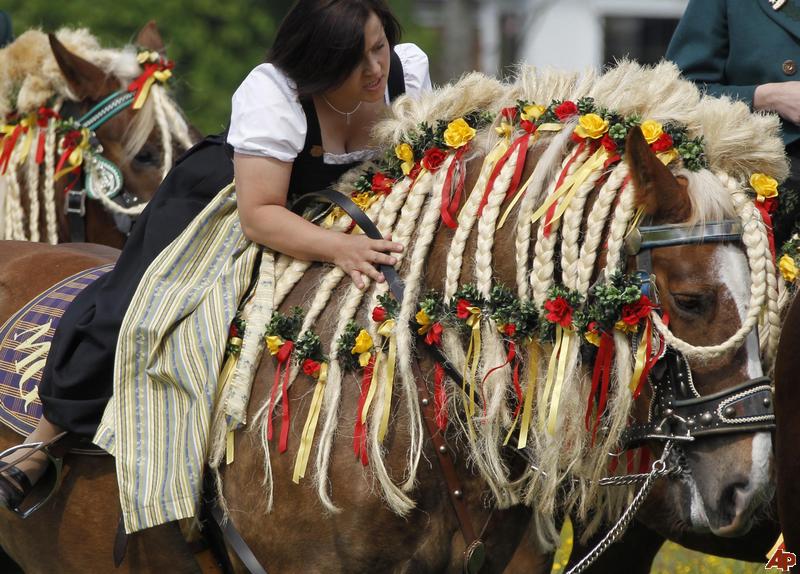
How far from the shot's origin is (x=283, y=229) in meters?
3.07

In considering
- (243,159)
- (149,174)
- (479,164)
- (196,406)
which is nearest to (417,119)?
(479,164)

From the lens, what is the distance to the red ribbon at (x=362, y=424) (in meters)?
2.88

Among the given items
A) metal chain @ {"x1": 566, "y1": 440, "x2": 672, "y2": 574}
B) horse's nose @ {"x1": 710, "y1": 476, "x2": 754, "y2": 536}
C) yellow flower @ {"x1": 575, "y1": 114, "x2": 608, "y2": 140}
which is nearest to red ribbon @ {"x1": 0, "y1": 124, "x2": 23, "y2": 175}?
yellow flower @ {"x1": 575, "y1": 114, "x2": 608, "y2": 140}

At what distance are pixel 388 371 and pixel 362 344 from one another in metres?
0.09

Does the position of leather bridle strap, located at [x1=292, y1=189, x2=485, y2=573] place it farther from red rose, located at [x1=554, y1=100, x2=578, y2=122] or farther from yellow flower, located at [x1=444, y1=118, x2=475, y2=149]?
red rose, located at [x1=554, y1=100, x2=578, y2=122]

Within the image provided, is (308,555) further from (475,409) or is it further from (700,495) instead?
(700,495)

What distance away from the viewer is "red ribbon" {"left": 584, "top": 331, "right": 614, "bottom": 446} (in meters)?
2.75

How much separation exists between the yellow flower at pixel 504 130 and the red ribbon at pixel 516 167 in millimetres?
47

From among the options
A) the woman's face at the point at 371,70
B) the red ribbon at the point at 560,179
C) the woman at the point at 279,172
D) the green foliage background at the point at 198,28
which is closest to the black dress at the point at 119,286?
the woman at the point at 279,172

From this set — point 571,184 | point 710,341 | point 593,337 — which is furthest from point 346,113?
point 710,341

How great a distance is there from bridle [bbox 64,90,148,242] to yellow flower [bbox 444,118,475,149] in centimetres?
258

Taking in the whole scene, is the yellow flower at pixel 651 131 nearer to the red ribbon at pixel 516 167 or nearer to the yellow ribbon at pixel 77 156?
the red ribbon at pixel 516 167

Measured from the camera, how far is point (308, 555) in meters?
2.95

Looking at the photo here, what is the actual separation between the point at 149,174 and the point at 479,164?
2.67m
